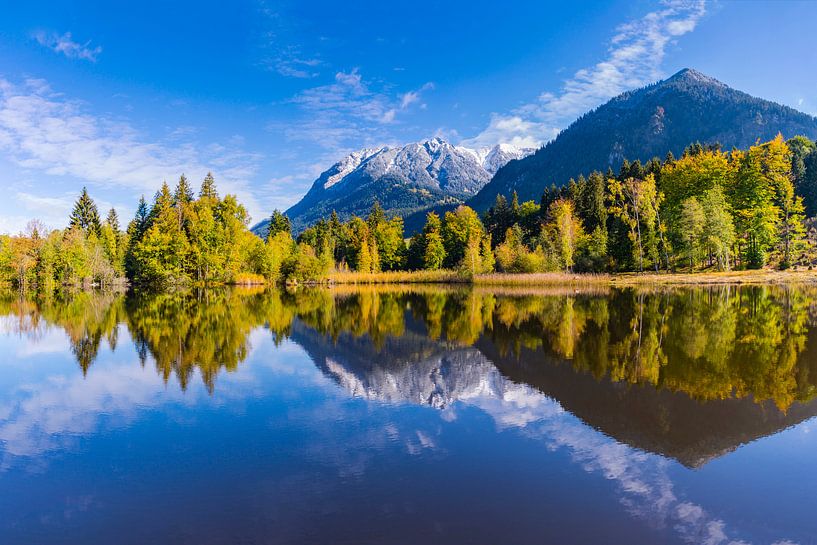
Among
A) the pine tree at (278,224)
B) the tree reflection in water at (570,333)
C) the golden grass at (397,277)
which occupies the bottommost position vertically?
the tree reflection in water at (570,333)

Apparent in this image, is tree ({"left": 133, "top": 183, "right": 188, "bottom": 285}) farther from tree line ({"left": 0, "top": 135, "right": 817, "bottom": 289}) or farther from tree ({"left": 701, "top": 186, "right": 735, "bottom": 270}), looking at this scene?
tree ({"left": 701, "top": 186, "right": 735, "bottom": 270})

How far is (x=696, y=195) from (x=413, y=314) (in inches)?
2088

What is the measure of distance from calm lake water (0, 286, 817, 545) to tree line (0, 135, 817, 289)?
48433 mm

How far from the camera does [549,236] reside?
2857 inches

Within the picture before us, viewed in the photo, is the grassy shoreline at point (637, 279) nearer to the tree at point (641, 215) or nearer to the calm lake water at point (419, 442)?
the tree at point (641, 215)

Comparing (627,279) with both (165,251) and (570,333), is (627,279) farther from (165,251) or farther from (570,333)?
(165,251)

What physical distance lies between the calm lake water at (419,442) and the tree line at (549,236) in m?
48.4

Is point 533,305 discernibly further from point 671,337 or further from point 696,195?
point 696,195

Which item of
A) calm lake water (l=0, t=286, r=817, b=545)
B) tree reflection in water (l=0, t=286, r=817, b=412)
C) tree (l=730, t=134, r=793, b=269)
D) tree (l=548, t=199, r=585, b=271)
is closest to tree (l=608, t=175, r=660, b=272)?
tree (l=548, t=199, r=585, b=271)

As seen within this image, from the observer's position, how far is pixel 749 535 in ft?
19.0

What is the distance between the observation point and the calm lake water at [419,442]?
6129 mm

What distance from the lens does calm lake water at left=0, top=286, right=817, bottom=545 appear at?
6.13m

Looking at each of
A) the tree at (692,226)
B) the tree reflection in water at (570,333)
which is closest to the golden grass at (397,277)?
the tree at (692,226)

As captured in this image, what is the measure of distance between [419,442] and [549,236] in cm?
6721
